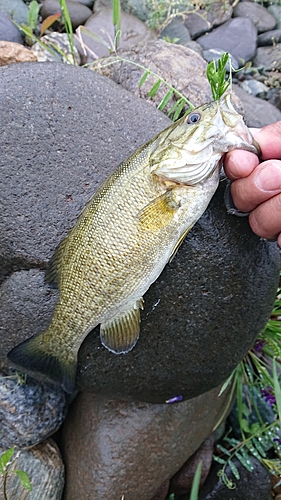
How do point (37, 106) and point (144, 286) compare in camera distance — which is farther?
point (37, 106)

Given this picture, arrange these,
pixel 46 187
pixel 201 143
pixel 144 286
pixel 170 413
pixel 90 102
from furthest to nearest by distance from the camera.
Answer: pixel 170 413 → pixel 90 102 → pixel 46 187 → pixel 144 286 → pixel 201 143

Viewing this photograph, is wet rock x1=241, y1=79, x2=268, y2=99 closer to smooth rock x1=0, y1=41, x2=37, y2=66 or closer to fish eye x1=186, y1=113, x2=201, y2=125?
smooth rock x1=0, y1=41, x2=37, y2=66

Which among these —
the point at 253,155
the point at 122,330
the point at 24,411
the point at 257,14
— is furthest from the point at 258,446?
the point at 257,14

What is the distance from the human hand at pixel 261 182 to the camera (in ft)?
6.81

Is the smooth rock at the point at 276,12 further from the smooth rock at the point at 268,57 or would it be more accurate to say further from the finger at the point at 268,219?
the finger at the point at 268,219

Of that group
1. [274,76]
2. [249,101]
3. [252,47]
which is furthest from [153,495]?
[252,47]

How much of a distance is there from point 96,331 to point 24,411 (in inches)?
31.4

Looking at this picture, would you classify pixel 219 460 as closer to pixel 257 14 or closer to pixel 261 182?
pixel 261 182

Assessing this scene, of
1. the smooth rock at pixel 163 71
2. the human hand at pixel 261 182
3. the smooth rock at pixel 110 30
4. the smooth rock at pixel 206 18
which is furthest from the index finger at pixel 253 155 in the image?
the smooth rock at pixel 206 18

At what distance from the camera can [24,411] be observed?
2883 millimetres

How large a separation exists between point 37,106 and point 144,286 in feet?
3.95

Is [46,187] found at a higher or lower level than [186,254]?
higher

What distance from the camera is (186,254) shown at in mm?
2520

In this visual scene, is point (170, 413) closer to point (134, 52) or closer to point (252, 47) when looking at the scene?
point (134, 52)
